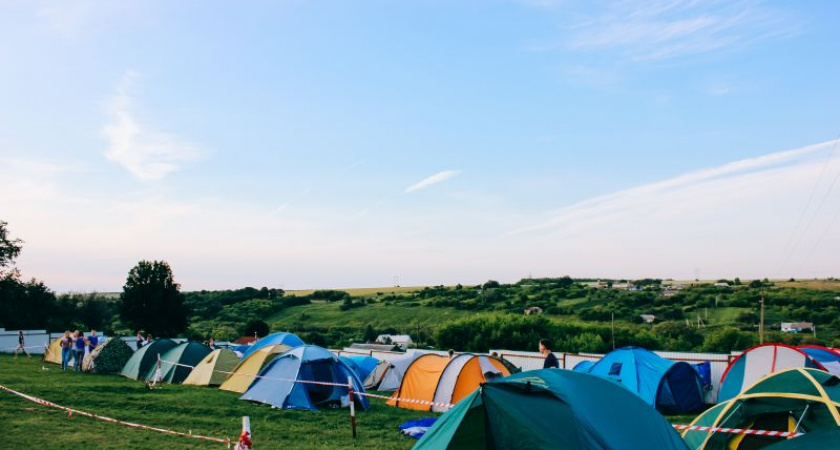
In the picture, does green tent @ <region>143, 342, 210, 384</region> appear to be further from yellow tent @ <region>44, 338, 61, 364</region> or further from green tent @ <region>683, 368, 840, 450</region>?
green tent @ <region>683, 368, 840, 450</region>

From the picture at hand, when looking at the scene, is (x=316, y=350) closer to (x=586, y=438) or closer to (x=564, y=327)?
(x=586, y=438)

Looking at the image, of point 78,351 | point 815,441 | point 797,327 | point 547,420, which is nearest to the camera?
point 815,441

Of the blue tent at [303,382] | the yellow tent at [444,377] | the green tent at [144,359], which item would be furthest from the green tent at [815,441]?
the green tent at [144,359]

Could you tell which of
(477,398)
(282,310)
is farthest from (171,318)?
(477,398)

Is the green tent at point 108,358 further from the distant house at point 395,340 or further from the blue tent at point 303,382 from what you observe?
the distant house at point 395,340

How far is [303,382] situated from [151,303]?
151ft

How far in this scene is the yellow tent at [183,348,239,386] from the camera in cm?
2022

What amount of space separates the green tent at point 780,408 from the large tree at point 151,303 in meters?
54.6

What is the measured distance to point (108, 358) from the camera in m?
23.8

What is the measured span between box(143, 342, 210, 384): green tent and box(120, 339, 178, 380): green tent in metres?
0.24

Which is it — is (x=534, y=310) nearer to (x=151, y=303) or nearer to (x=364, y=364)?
(x=151, y=303)

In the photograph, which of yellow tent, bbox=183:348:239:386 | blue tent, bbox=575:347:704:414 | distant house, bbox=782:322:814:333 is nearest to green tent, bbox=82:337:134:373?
yellow tent, bbox=183:348:239:386

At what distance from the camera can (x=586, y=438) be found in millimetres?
6457

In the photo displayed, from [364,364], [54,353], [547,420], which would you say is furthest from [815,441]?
[54,353]
